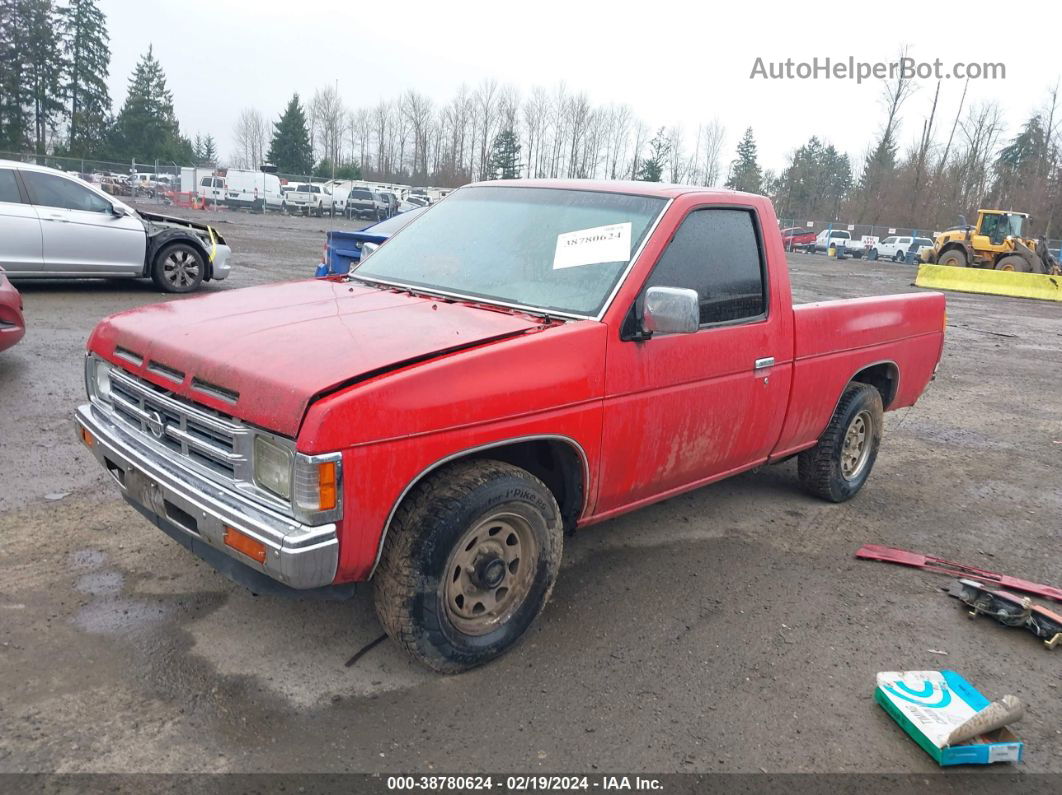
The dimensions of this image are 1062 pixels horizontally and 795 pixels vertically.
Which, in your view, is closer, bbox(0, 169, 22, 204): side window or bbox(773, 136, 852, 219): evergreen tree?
bbox(0, 169, 22, 204): side window

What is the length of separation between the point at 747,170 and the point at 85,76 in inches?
2424

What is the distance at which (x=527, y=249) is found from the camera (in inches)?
157

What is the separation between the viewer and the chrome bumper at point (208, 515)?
2648 millimetres

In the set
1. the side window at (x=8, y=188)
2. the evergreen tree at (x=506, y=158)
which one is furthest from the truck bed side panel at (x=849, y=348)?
the evergreen tree at (x=506, y=158)

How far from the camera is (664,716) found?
121 inches

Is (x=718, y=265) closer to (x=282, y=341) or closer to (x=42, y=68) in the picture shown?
(x=282, y=341)

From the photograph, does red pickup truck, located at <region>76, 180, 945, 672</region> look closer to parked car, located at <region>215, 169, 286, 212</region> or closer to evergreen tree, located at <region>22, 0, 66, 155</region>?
parked car, located at <region>215, 169, 286, 212</region>

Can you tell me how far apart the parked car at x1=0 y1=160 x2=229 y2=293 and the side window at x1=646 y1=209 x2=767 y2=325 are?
938 cm

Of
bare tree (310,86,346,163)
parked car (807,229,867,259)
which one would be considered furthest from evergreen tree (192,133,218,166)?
parked car (807,229,867,259)

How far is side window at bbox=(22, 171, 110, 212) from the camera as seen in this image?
10.2 meters

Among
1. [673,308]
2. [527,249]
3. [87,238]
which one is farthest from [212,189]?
[673,308]

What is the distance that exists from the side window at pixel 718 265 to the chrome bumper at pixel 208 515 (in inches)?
76.1

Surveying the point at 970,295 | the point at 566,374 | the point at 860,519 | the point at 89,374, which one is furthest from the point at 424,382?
the point at 970,295

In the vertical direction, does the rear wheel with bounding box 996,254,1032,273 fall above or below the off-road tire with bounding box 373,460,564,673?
above
